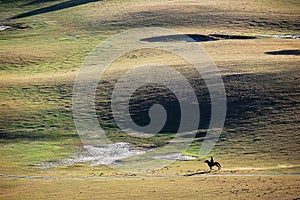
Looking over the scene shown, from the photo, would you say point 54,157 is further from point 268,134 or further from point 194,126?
point 268,134

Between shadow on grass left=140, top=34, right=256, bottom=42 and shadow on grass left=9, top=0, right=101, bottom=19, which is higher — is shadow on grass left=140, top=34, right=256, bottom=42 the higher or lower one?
the lower one

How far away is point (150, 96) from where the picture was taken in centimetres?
6481

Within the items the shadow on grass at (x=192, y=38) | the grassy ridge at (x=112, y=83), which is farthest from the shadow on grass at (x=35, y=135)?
the shadow on grass at (x=192, y=38)

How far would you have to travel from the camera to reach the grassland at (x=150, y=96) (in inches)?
1711

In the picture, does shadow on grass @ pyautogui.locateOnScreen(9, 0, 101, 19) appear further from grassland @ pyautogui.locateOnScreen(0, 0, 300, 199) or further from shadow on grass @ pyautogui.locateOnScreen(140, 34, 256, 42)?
shadow on grass @ pyautogui.locateOnScreen(140, 34, 256, 42)

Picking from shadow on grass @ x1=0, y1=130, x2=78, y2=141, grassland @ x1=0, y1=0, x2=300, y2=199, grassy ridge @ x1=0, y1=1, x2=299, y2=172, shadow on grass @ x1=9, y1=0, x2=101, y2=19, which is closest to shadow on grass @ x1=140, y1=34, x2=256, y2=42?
grassland @ x1=0, y1=0, x2=300, y2=199

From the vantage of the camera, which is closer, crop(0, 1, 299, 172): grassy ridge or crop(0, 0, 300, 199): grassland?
crop(0, 0, 300, 199): grassland

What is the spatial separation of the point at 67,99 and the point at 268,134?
2215 cm

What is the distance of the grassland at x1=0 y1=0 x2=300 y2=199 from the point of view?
1711 inches

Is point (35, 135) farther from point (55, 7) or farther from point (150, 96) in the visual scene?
point (55, 7)

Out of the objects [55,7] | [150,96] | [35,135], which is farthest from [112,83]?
[55,7]

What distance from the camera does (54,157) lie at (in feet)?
A: 176

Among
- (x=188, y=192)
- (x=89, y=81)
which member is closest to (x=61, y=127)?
(x=89, y=81)

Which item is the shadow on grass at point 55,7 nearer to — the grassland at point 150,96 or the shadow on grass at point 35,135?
the grassland at point 150,96
